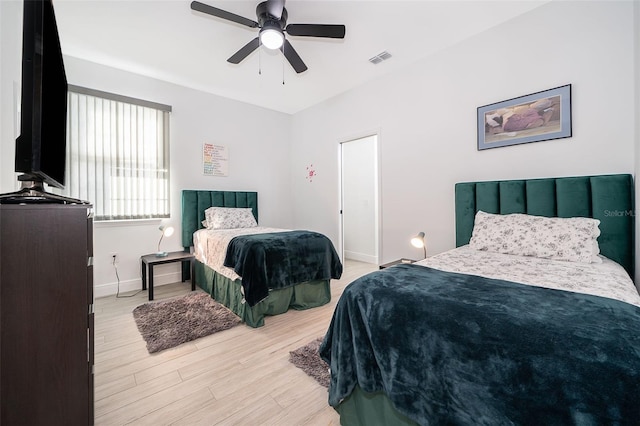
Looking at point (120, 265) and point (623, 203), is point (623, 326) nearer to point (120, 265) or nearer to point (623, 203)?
point (623, 203)

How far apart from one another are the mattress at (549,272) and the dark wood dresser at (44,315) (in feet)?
5.95

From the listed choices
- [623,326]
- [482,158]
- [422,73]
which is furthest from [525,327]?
[422,73]

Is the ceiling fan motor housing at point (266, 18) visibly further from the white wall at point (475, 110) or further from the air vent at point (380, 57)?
the white wall at point (475, 110)

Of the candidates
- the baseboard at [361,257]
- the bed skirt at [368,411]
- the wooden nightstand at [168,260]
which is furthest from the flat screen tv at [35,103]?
the baseboard at [361,257]

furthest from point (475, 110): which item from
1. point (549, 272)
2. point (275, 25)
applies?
point (275, 25)

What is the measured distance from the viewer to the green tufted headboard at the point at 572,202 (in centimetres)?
190

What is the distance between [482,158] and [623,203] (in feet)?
3.49

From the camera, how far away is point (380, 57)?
10.1ft

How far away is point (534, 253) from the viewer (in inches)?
74.8

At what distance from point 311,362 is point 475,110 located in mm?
2842

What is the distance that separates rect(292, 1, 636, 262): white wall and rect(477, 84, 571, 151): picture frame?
0.06 meters

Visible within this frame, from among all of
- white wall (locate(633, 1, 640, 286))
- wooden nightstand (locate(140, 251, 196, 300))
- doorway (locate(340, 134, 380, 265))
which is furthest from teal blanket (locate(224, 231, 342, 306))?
white wall (locate(633, 1, 640, 286))

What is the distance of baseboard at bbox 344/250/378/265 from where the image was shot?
4.98 m

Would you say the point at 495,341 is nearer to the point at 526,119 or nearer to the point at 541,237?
the point at 541,237
